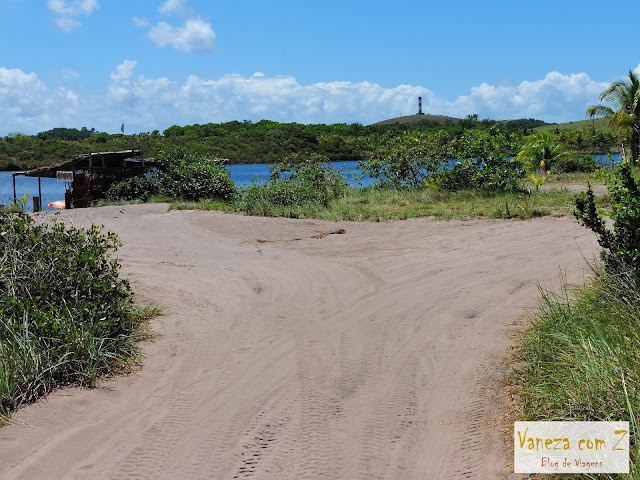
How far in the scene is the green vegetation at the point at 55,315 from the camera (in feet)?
17.7

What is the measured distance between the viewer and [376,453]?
4398 millimetres

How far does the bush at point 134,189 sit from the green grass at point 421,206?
4182 mm

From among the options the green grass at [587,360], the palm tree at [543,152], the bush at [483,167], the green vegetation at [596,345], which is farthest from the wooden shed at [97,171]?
the green grass at [587,360]

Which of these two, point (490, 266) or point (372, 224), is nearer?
point (490, 266)

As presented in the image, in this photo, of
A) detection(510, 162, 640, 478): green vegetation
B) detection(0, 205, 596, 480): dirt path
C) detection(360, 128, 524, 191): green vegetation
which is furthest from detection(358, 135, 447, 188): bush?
detection(510, 162, 640, 478): green vegetation

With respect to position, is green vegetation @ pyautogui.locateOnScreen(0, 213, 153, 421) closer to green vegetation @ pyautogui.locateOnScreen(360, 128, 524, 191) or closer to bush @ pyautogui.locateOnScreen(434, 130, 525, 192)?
bush @ pyautogui.locateOnScreen(434, 130, 525, 192)

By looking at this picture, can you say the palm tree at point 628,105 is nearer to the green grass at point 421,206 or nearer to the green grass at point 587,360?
the green grass at point 421,206

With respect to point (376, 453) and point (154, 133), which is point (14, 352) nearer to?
point (376, 453)

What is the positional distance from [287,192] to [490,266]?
9426 mm

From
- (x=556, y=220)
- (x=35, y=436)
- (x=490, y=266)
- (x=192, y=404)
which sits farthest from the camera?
(x=556, y=220)

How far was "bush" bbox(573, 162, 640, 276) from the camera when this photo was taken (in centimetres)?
629

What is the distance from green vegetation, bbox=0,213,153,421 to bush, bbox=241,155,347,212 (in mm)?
10362

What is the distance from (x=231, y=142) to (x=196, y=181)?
5059 cm

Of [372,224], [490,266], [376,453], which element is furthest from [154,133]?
[376,453]
